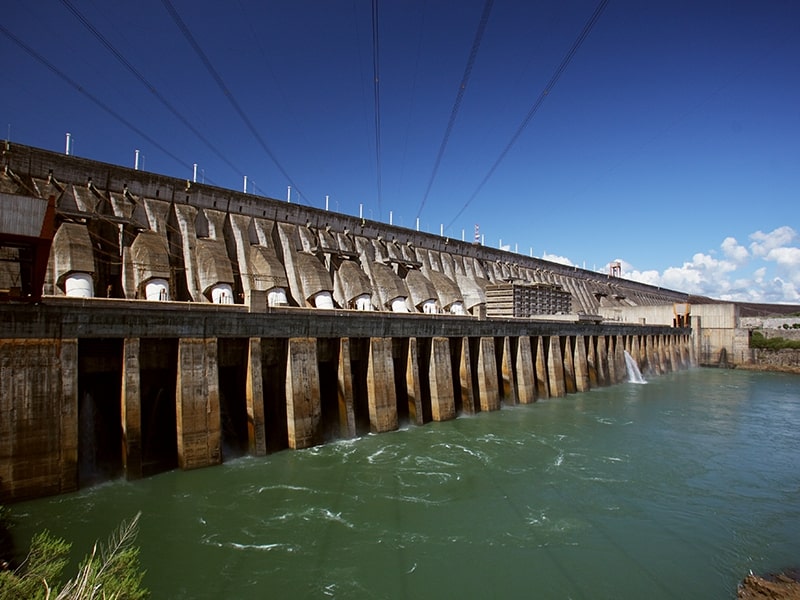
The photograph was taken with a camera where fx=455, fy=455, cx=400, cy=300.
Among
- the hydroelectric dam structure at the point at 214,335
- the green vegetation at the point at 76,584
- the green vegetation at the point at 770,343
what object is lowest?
the green vegetation at the point at 770,343

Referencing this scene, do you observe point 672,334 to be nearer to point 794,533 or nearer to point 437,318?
point 437,318

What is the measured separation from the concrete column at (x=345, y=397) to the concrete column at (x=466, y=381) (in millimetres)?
7089

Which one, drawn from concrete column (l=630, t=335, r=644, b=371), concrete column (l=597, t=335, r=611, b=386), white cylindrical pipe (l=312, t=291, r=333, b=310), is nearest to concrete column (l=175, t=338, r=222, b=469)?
white cylindrical pipe (l=312, t=291, r=333, b=310)

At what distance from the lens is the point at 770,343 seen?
50.0 metres

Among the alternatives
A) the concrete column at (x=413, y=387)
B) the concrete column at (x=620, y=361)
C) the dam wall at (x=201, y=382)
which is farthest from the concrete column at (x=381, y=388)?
the concrete column at (x=620, y=361)

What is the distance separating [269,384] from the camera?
16828 mm

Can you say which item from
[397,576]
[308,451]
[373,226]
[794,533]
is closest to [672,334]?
[373,226]

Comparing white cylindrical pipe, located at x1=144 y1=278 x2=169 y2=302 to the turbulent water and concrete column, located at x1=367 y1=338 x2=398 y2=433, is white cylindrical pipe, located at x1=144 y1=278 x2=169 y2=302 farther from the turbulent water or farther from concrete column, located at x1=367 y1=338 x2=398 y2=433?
the turbulent water

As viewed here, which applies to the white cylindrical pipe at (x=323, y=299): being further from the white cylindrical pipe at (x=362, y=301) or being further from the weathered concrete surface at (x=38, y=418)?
the weathered concrete surface at (x=38, y=418)

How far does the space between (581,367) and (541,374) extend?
17.8ft

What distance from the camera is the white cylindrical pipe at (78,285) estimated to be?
18656mm

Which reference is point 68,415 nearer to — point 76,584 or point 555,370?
point 76,584

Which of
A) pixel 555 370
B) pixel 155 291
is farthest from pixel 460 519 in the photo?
pixel 555 370

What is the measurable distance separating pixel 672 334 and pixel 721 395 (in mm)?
20134
